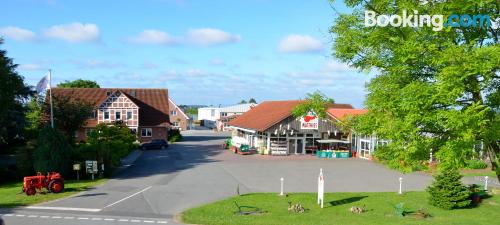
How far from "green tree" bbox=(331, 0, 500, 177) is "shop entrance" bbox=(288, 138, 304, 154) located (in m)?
36.2

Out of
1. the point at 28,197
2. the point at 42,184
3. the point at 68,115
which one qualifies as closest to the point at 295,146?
the point at 68,115

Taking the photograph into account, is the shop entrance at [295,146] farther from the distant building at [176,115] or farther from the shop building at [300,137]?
the distant building at [176,115]

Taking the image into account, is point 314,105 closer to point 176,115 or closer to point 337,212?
point 337,212

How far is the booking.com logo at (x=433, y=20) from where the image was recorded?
10578 mm

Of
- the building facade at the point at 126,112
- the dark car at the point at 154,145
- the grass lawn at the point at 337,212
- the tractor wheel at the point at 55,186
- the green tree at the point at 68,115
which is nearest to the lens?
the grass lawn at the point at 337,212

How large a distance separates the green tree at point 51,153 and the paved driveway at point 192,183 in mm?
3663

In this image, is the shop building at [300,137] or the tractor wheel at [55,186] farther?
the shop building at [300,137]

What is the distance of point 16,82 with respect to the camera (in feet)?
124

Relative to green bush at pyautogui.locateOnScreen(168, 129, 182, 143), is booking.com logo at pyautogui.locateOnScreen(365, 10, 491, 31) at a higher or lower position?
higher

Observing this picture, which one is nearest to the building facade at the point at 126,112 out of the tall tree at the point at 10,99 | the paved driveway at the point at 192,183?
the tall tree at the point at 10,99

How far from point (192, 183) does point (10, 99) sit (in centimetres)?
1819

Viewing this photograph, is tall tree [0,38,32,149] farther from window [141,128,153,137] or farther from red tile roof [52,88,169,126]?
window [141,128,153,137]

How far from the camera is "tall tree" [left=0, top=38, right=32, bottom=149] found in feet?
113

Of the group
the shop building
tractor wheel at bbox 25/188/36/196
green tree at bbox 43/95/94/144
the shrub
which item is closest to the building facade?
green tree at bbox 43/95/94/144
